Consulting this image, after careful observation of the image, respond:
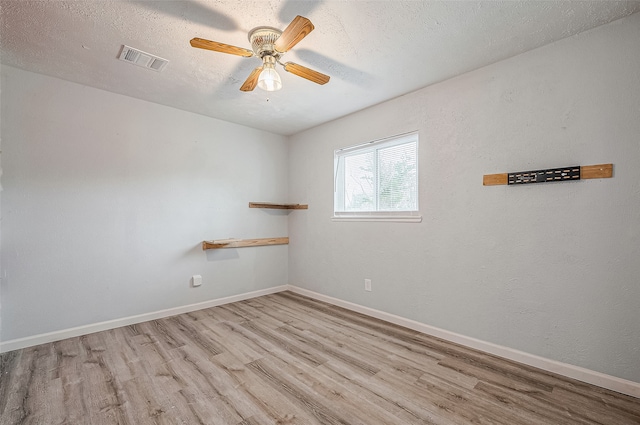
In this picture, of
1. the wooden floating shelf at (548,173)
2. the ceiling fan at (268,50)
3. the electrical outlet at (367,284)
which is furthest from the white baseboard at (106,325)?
the wooden floating shelf at (548,173)

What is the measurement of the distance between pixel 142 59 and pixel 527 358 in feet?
13.1

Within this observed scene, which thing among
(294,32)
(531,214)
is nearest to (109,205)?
(294,32)

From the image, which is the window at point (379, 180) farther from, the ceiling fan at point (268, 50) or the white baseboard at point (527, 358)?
the ceiling fan at point (268, 50)

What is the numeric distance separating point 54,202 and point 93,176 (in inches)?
15.9

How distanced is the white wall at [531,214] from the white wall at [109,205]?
2.11 meters

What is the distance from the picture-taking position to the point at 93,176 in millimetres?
2908

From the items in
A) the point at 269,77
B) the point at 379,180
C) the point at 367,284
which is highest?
the point at 269,77

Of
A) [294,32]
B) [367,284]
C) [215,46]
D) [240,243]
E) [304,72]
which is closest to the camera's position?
[294,32]

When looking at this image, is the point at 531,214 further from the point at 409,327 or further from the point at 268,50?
the point at 268,50

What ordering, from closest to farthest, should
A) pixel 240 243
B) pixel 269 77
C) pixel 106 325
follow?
pixel 269 77 < pixel 106 325 < pixel 240 243

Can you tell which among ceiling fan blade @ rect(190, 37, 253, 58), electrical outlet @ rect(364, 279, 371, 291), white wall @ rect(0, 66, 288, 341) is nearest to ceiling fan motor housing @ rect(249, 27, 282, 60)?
ceiling fan blade @ rect(190, 37, 253, 58)

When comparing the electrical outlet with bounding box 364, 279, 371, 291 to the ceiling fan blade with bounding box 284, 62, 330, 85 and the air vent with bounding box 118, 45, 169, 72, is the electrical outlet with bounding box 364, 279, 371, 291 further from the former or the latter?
the air vent with bounding box 118, 45, 169, 72

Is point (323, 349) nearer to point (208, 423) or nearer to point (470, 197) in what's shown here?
point (208, 423)

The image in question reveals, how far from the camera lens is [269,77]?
1.94 metres
